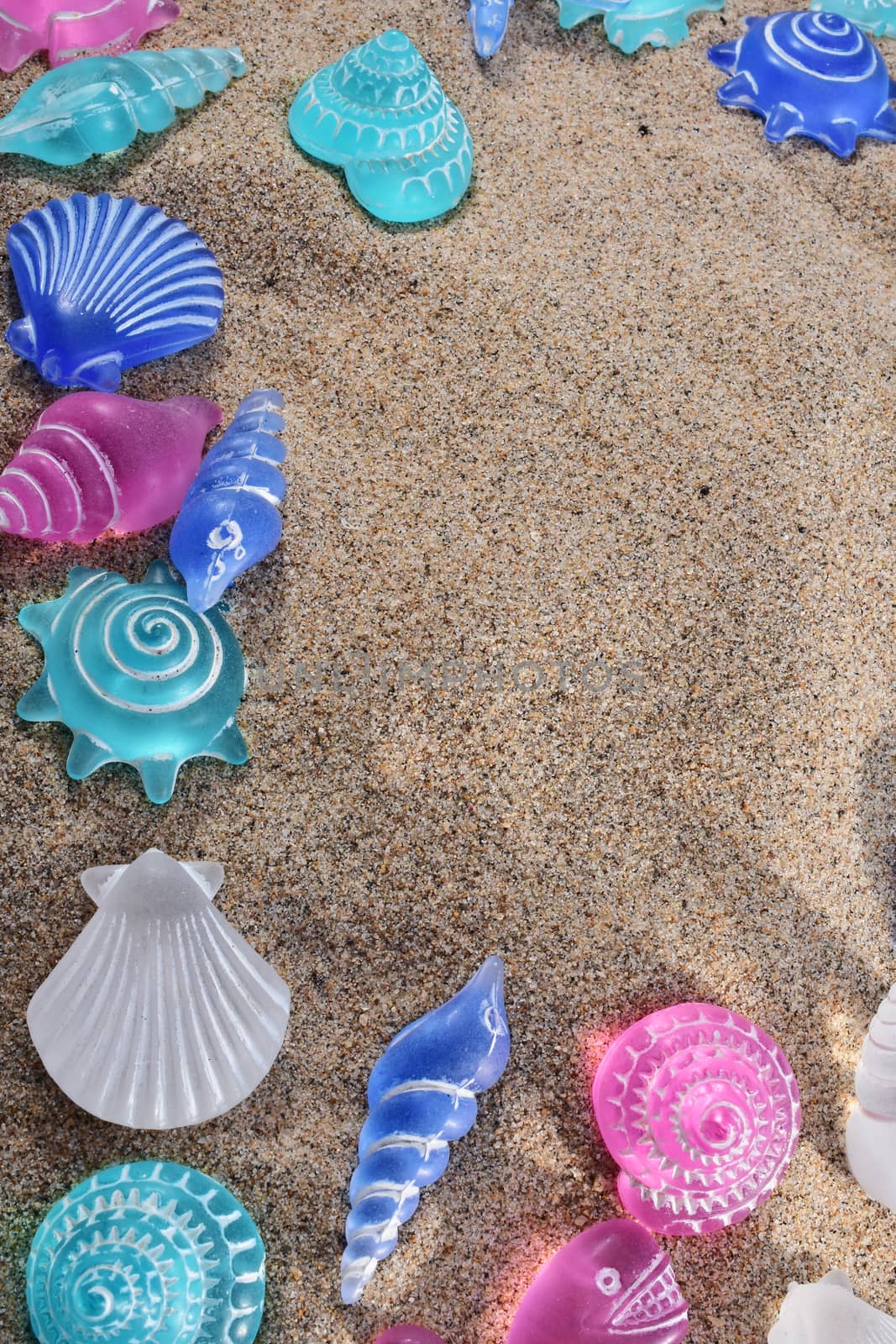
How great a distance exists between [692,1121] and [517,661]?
70 cm

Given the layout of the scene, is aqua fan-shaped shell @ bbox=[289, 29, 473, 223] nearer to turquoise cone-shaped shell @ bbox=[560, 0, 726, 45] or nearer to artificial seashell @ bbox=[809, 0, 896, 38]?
turquoise cone-shaped shell @ bbox=[560, 0, 726, 45]

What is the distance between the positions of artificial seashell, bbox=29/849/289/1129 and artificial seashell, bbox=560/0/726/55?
1.78 m

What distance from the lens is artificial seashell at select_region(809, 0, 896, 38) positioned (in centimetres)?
230

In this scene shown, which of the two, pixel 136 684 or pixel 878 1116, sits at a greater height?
pixel 136 684

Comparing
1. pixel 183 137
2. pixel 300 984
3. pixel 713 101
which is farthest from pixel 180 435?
pixel 713 101

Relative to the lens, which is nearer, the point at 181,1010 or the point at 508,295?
the point at 181,1010

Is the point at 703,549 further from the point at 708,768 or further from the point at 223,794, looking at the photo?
the point at 223,794

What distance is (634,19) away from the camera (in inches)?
85.3

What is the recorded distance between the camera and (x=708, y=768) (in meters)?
1.71

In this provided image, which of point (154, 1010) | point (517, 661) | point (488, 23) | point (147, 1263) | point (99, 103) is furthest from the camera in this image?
point (488, 23)

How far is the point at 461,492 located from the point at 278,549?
312mm

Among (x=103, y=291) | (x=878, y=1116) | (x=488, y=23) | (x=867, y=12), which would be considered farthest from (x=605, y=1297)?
(x=867, y=12)

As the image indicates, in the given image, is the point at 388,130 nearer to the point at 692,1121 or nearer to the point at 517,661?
the point at 517,661

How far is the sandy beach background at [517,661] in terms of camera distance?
1.53 m
